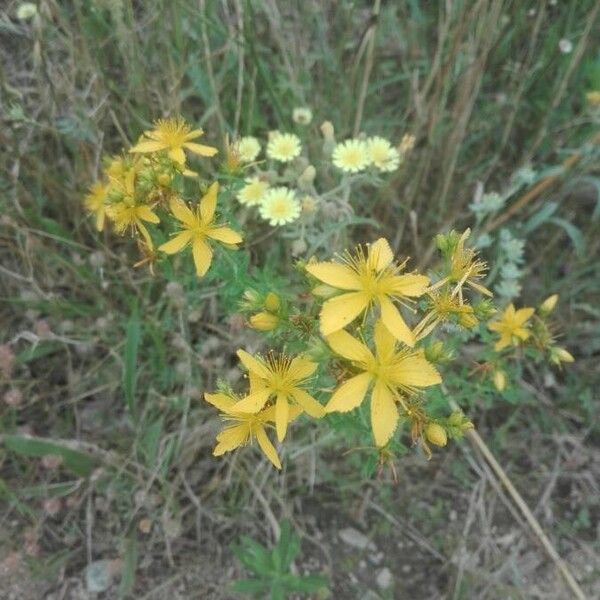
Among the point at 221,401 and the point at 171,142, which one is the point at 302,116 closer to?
the point at 171,142

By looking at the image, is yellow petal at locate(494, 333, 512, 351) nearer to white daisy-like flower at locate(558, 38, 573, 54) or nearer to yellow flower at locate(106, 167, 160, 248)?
yellow flower at locate(106, 167, 160, 248)

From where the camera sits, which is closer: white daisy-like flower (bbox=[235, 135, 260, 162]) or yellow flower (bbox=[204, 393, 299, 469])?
yellow flower (bbox=[204, 393, 299, 469])

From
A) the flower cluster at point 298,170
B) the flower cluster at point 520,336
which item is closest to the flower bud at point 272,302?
the flower cluster at point 298,170

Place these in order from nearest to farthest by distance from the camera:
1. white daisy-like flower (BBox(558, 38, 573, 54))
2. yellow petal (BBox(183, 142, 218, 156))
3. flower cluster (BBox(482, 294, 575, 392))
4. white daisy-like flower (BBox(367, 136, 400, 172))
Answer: yellow petal (BBox(183, 142, 218, 156))
flower cluster (BBox(482, 294, 575, 392))
white daisy-like flower (BBox(367, 136, 400, 172))
white daisy-like flower (BBox(558, 38, 573, 54))

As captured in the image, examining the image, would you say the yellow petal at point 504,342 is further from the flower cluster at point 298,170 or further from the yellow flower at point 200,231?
the yellow flower at point 200,231

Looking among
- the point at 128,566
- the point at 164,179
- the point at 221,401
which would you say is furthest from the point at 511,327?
the point at 128,566

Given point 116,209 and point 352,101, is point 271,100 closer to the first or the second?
point 352,101

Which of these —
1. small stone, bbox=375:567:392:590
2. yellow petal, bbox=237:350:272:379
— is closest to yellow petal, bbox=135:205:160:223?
yellow petal, bbox=237:350:272:379

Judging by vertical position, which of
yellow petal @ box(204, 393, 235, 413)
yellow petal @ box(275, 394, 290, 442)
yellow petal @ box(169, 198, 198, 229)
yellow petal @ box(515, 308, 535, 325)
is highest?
yellow petal @ box(169, 198, 198, 229)
